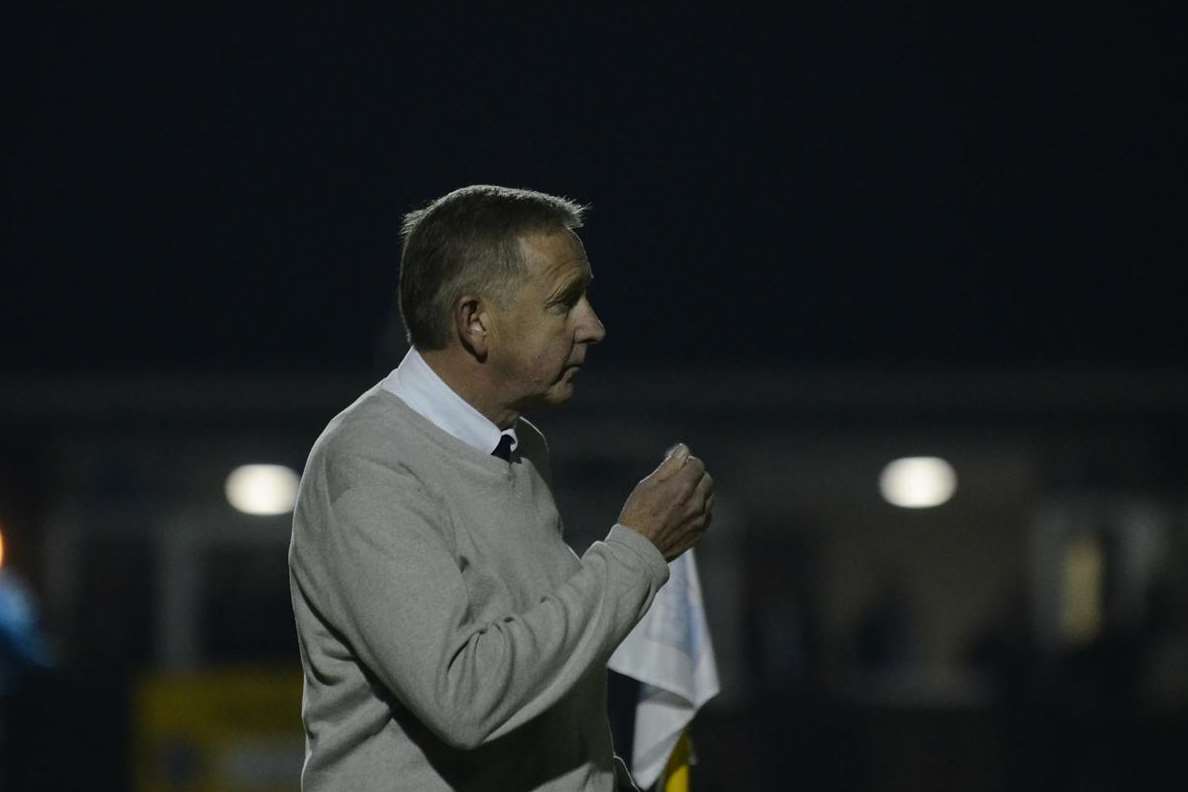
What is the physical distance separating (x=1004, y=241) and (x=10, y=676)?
15.3 m

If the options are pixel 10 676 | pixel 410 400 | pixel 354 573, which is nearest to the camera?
pixel 354 573

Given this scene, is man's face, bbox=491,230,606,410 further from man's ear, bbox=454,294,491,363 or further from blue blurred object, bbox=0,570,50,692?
blue blurred object, bbox=0,570,50,692

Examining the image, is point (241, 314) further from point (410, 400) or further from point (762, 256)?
point (410, 400)

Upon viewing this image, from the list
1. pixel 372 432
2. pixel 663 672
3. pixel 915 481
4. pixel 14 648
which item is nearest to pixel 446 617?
pixel 372 432

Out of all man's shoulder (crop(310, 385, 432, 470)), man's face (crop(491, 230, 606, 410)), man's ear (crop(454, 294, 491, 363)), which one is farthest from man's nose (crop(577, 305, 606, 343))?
man's shoulder (crop(310, 385, 432, 470))

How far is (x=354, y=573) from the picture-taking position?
189 centimetres

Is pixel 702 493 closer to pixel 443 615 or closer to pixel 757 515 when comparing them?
pixel 443 615

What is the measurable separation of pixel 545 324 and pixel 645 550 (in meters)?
0.27

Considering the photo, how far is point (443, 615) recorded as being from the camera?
6.08 feet

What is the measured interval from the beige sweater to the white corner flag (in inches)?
22.8

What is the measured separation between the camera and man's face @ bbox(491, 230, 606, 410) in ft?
6.77

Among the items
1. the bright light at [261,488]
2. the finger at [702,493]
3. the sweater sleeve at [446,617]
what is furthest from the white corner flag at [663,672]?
the bright light at [261,488]

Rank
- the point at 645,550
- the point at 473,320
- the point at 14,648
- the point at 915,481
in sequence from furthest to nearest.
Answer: the point at 915,481, the point at 14,648, the point at 473,320, the point at 645,550

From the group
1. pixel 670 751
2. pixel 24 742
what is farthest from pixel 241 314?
pixel 670 751
